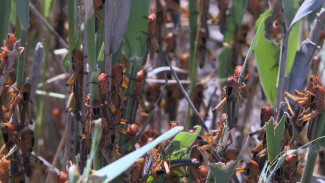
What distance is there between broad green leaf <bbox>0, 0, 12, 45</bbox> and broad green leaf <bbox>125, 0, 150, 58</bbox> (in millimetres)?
297

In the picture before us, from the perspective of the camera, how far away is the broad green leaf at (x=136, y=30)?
946mm

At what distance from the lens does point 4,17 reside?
1.02m

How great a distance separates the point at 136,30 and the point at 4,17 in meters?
0.33

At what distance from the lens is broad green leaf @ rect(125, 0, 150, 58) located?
946 millimetres

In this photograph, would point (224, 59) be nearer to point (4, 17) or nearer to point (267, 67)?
point (267, 67)

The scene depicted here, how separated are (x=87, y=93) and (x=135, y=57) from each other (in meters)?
0.17

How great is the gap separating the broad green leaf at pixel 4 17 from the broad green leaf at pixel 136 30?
297 millimetres

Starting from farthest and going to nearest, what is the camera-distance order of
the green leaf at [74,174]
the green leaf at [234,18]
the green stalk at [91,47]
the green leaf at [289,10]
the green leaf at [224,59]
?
the green leaf at [224,59] → the green leaf at [234,18] → the green leaf at [289,10] → the green stalk at [91,47] → the green leaf at [74,174]

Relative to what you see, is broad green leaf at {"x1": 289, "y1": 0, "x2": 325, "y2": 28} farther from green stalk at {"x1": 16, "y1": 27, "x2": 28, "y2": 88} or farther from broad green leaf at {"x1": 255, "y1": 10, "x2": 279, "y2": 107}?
green stalk at {"x1": 16, "y1": 27, "x2": 28, "y2": 88}

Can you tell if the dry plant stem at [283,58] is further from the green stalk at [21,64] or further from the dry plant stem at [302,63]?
the green stalk at [21,64]

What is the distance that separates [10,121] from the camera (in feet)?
3.20

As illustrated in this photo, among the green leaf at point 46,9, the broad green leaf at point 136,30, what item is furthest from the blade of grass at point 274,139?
the green leaf at point 46,9

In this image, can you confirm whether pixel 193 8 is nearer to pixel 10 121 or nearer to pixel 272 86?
pixel 272 86

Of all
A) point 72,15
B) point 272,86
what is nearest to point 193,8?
point 272,86
